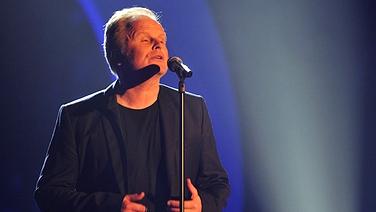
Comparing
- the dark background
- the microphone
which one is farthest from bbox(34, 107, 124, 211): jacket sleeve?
the microphone

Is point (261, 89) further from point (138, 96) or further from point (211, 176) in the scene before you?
point (138, 96)

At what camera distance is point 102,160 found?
2.69 meters

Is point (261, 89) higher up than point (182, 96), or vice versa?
point (182, 96)

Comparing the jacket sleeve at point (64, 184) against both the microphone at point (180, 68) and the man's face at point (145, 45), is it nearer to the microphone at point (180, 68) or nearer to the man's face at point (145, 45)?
the man's face at point (145, 45)

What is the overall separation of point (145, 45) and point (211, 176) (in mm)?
878

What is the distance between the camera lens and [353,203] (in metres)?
3.58

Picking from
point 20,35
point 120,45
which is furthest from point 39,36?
point 120,45

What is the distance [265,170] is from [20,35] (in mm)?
1973

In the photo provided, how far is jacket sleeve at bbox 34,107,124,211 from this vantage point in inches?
99.1

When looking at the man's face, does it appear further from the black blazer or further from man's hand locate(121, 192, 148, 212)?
man's hand locate(121, 192, 148, 212)

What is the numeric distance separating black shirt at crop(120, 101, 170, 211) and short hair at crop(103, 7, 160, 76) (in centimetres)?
36

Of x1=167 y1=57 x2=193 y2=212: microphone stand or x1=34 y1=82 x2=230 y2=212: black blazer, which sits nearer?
x1=167 y1=57 x2=193 y2=212: microphone stand

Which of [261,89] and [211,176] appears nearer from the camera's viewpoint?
[211,176]

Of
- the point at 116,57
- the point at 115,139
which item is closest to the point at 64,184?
the point at 115,139
